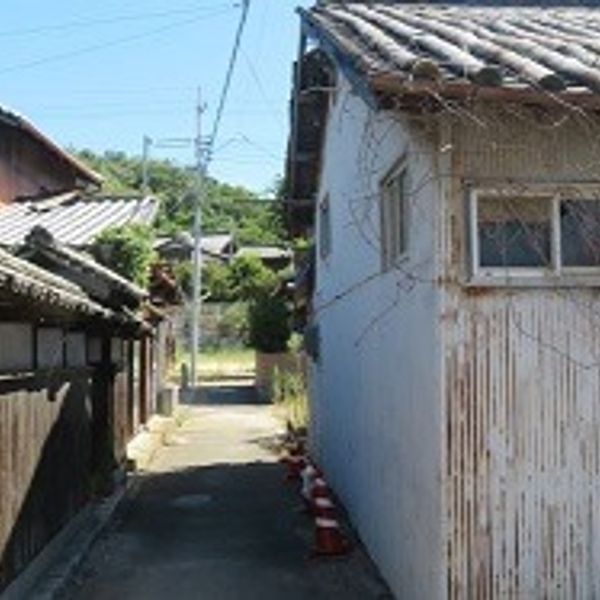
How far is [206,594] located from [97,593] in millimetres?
1177

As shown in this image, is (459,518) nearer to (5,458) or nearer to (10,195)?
(5,458)

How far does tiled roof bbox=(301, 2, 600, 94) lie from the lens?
7527mm

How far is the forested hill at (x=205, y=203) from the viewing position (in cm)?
9325

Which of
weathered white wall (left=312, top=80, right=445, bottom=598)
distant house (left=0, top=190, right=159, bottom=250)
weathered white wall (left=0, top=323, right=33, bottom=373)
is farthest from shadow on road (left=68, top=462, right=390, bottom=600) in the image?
distant house (left=0, top=190, right=159, bottom=250)

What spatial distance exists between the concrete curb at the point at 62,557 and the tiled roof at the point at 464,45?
5.69 m

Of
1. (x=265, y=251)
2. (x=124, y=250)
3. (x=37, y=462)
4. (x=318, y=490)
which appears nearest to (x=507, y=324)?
(x=37, y=462)

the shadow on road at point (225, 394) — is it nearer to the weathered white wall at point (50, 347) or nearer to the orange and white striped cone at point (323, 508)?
the orange and white striped cone at point (323, 508)

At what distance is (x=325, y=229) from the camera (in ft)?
62.1

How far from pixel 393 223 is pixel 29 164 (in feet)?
70.4

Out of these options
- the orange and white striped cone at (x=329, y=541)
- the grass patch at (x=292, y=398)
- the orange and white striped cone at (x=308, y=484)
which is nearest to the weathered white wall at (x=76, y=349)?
the orange and white striped cone at (x=308, y=484)

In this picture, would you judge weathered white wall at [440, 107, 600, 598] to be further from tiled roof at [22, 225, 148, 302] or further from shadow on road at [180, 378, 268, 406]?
shadow on road at [180, 378, 268, 406]

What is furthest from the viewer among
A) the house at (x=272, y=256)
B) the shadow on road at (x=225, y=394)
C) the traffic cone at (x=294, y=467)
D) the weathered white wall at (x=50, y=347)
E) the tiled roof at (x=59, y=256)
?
the house at (x=272, y=256)

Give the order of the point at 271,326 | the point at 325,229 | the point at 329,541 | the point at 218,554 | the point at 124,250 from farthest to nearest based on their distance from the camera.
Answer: the point at 271,326, the point at 124,250, the point at 325,229, the point at 218,554, the point at 329,541

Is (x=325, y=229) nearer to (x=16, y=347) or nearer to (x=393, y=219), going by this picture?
(x=393, y=219)
